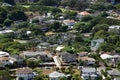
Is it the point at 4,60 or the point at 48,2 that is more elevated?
the point at 4,60

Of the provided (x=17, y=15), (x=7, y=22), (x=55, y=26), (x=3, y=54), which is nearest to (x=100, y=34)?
(x=55, y=26)

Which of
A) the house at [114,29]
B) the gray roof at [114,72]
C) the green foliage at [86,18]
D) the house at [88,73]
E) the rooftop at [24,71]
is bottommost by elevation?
the green foliage at [86,18]

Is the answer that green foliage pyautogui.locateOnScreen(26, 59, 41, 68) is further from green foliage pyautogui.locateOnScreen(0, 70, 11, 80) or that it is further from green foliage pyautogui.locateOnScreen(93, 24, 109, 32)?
green foliage pyautogui.locateOnScreen(93, 24, 109, 32)

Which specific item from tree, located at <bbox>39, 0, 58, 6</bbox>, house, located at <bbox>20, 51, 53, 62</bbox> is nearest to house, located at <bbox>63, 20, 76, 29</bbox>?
tree, located at <bbox>39, 0, 58, 6</bbox>

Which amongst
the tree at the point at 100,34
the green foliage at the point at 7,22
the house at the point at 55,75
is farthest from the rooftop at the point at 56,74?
the green foliage at the point at 7,22

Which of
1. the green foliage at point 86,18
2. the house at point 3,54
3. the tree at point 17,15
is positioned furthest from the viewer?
the green foliage at point 86,18

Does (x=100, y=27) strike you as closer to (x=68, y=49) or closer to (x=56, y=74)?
(x=68, y=49)

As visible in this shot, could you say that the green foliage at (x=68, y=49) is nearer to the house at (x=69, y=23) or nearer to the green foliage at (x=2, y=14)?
the house at (x=69, y=23)

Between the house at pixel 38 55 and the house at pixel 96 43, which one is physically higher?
the house at pixel 38 55
